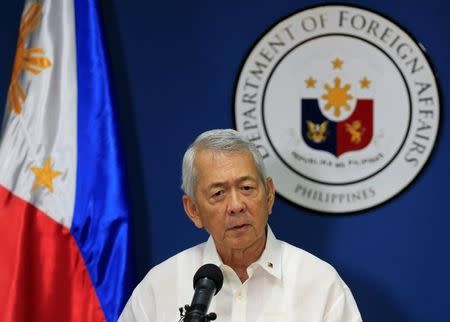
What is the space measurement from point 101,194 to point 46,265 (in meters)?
0.33

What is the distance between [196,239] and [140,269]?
0.84 ft

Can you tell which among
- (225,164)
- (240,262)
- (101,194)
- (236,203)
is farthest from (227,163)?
(101,194)

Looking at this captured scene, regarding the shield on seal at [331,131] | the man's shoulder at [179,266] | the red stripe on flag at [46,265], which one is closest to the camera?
the man's shoulder at [179,266]

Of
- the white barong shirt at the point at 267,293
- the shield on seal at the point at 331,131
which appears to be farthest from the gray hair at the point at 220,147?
the shield on seal at the point at 331,131

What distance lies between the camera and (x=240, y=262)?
2.34 metres

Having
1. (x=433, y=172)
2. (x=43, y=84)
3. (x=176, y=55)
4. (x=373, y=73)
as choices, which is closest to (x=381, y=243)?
(x=433, y=172)

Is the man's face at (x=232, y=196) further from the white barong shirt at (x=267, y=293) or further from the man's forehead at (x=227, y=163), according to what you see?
the white barong shirt at (x=267, y=293)

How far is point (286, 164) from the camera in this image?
291cm

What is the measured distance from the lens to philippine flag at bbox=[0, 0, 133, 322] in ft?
9.06

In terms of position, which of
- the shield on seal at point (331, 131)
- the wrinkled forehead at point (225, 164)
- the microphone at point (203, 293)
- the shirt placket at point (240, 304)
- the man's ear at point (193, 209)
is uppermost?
the shield on seal at point (331, 131)

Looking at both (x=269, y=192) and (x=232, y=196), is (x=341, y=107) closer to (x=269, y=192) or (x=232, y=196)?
(x=269, y=192)

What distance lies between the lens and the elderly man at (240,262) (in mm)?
2215

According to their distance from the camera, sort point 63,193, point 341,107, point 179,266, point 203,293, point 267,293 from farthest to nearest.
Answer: point 341,107, point 63,193, point 179,266, point 267,293, point 203,293

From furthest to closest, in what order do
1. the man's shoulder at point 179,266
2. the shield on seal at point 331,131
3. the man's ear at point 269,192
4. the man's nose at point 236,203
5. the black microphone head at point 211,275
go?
the shield on seal at point 331,131 < the man's shoulder at point 179,266 < the man's ear at point 269,192 < the man's nose at point 236,203 < the black microphone head at point 211,275
